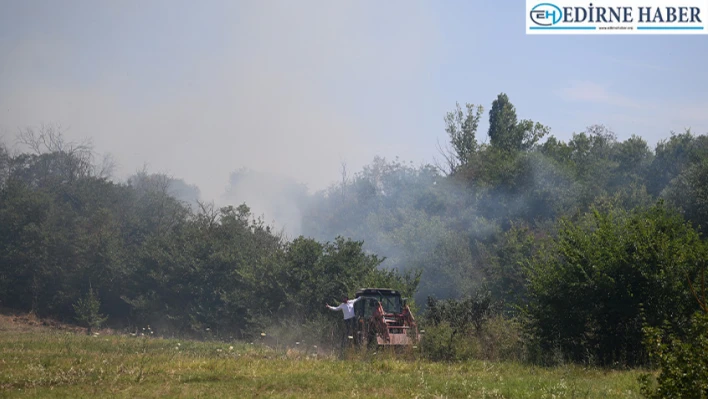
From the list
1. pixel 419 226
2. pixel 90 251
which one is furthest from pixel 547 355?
pixel 90 251

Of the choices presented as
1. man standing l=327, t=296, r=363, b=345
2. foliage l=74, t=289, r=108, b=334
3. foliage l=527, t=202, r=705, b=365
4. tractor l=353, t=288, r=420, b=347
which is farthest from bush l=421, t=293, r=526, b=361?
foliage l=74, t=289, r=108, b=334

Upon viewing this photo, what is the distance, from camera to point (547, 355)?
62.6 ft

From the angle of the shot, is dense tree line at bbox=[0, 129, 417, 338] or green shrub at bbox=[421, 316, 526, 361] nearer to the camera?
green shrub at bbox=[421, 316, 526, 361]

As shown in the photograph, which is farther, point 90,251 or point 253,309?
point 90,251

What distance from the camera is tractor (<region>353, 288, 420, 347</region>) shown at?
21766 mm

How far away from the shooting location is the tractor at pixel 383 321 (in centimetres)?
2177

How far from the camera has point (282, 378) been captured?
13.9 m

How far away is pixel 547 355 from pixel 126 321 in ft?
127

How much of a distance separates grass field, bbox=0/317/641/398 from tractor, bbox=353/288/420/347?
3126 millimetres

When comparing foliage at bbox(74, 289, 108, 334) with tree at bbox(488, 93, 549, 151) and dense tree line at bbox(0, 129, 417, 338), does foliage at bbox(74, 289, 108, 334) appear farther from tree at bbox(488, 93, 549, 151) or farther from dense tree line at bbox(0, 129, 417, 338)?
tree at bbox(488, 93, 549, 151)

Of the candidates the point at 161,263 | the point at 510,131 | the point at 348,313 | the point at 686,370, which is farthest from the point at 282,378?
the point at 510,131

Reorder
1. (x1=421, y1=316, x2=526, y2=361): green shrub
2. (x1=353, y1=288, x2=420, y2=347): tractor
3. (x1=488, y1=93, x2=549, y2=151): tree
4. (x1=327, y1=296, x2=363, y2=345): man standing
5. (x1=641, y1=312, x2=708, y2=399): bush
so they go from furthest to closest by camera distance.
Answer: (x1=488, y1=93, x2=549, y2=151): tree < (x1=327, y1=296, x2=363, y2=345): man standing < (x1=353, y1=288, x2=420, y2=347): tractor < (x1=421, y1=316, x2=526, y2=361): green shrub < (x1=641, y1=312, x2=708, y2=399): bush

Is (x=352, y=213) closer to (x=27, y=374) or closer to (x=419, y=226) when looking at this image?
(x=419, y=226)

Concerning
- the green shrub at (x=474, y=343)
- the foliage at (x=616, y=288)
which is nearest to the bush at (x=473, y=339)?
the green shrub at (x=474, y=343)
